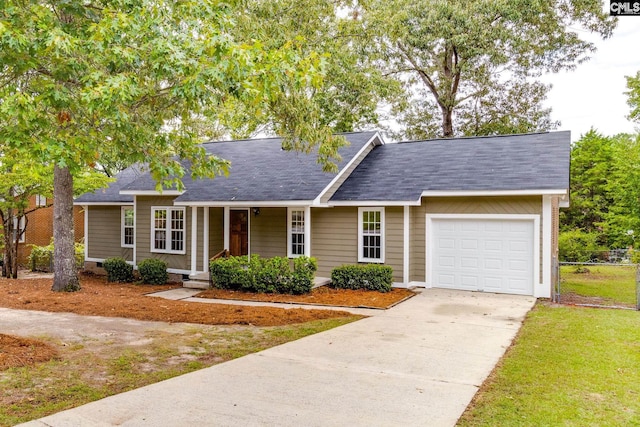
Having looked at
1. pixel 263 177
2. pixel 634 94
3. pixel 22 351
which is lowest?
pixel 22 351

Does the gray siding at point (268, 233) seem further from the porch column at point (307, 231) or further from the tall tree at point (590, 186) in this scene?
the tall tree at point (590, 186)

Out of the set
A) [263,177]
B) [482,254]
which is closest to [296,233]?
[263,177]

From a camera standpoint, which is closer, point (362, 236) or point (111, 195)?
point (362, 236)

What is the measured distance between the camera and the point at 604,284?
16.2 meters

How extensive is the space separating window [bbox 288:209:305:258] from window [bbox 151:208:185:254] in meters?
3.87

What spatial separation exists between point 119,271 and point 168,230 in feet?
6.72

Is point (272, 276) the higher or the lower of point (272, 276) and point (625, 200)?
the lower

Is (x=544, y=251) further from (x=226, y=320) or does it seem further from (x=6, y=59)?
(x=6, y=59)

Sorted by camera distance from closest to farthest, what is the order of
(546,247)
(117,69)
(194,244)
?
1. (117,69)
2. (546,247)
3. (194,244)

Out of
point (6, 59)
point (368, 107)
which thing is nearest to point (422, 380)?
point (6, 59)

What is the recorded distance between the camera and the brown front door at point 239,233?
1587 centimetres
